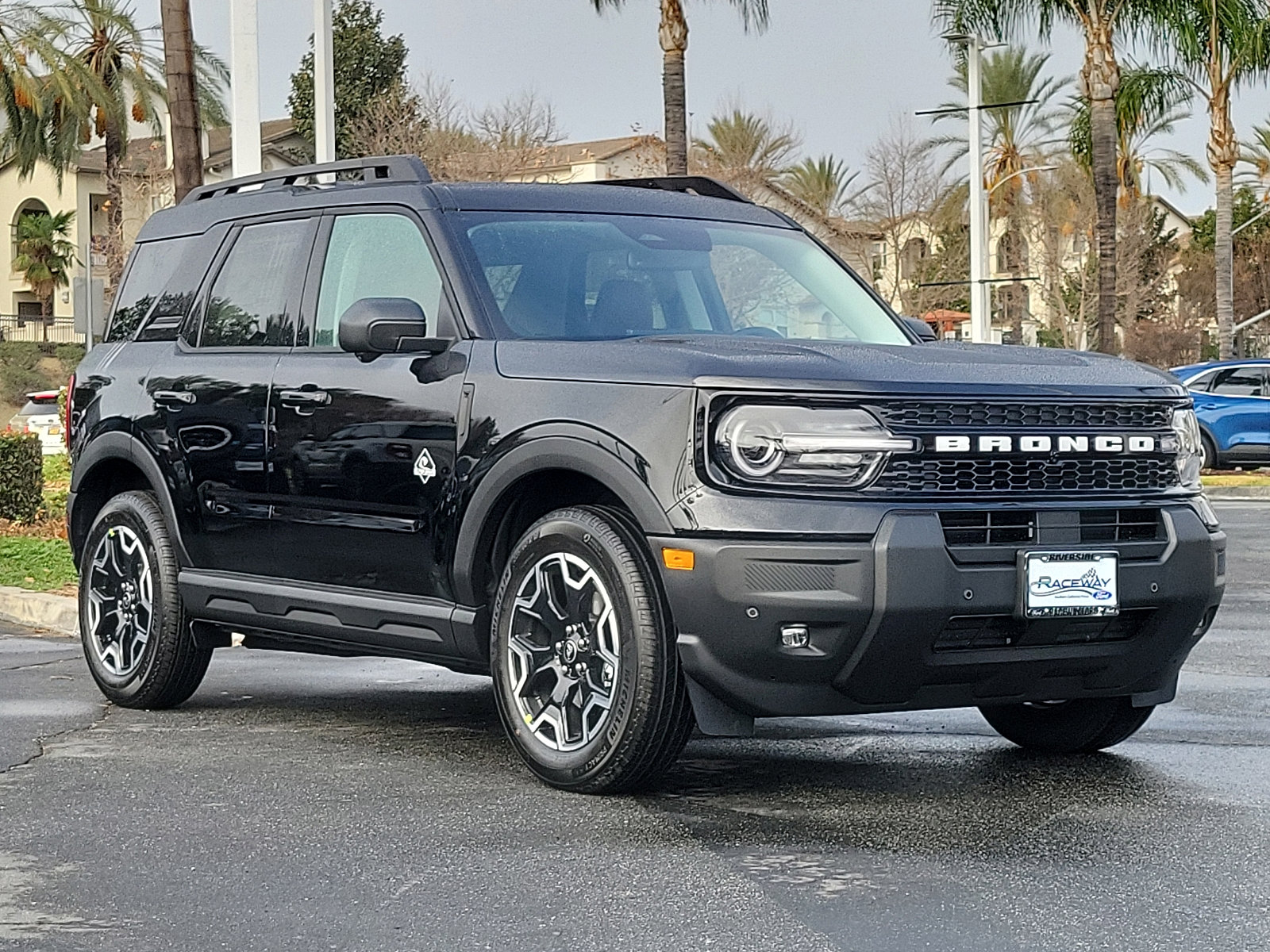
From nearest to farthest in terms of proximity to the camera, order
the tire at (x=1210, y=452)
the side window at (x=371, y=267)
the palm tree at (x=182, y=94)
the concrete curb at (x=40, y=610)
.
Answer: the side window at (x=371, y=267), the concrete curb at (x=40, y=610), the palm tree at (x=182, y=94), the tire at (x=1210, y=452)

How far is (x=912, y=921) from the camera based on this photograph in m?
4.67

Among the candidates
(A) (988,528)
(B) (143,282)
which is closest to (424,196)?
(B) (143,282)

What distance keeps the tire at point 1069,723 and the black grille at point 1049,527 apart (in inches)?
29.0

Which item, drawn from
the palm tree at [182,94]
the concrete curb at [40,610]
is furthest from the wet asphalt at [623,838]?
the palm tree at [182,94]

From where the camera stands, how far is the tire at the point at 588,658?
586 centimetres

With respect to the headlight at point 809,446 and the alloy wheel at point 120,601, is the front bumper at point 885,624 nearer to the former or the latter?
the headlight at point 809,446

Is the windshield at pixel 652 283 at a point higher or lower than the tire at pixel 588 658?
higher

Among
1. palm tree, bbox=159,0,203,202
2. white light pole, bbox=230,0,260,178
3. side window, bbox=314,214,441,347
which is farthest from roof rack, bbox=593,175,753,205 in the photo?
palm tree, bbox=159,0,203,202

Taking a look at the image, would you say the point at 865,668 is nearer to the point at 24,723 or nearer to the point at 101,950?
the point at 101,950

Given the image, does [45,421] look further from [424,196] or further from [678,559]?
[678,559]

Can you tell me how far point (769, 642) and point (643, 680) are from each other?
0.40 m

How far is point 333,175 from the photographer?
800cm

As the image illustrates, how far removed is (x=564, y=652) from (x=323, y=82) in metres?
11.4

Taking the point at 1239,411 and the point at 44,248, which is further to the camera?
the point at 44,248
